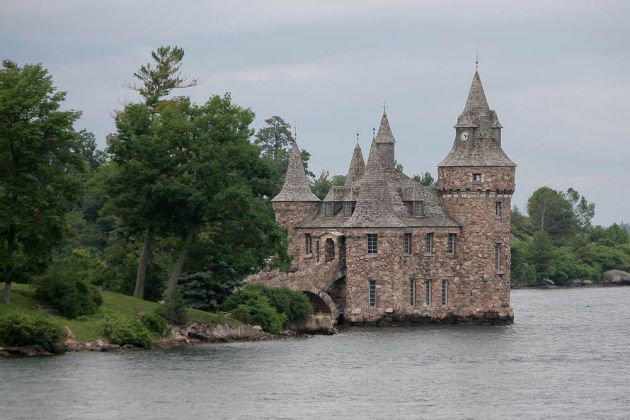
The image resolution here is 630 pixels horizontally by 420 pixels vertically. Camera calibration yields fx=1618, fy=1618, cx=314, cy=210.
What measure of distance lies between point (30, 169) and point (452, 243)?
2955 centimetres

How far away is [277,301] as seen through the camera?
8138cm

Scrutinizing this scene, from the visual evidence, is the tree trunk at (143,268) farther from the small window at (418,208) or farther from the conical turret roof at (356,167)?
the conical turret roof at (356,167)

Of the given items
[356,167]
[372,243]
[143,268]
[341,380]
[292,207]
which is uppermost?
[356,167]

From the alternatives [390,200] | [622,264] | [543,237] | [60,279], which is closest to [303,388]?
[60,279]

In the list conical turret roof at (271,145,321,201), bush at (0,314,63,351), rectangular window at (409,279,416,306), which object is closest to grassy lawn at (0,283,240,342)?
bush at (0,314,63,351)

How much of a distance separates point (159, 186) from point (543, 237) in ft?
274

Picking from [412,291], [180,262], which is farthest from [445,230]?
[180,262]

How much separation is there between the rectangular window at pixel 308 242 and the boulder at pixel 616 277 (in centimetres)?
7363

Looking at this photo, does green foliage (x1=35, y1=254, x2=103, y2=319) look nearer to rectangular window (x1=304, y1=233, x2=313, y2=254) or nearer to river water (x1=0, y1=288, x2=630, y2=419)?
river water (x1=0, y1=288, x2=630, y2=419)

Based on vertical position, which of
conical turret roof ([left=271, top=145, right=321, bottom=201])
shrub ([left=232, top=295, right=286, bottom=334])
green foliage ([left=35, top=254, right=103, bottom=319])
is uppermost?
conical turret roof ([left=271, top=145, right=321, bottom=201])

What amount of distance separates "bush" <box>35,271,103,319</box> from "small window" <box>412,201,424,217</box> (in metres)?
25.0

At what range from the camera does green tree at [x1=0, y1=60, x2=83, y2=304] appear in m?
69.4

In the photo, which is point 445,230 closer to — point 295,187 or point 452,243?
point 452,243

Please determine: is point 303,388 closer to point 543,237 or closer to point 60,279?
point 60,279
